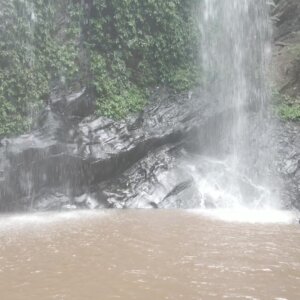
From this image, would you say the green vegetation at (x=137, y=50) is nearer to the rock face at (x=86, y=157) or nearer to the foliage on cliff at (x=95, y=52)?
the foliage on cliff at (x=95, y=52)

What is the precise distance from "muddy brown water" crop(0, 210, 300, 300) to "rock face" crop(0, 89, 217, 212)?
323 cm

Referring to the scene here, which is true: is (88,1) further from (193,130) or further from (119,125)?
(193,130)

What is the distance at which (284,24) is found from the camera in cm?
1783

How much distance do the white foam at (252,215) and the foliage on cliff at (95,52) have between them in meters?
5.01

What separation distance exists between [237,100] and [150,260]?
10.5 metres

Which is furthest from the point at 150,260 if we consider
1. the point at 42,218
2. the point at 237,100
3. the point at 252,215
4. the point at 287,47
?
the point at 287,47

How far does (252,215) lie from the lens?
1020cm

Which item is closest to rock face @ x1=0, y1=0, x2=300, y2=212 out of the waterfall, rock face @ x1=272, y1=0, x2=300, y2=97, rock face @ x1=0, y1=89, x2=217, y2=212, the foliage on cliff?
rock face @ x1=0, y1=89, x2=217, y2=212

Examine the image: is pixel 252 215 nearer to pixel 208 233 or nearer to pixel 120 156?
pixel 208 233

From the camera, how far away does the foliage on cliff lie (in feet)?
41.9

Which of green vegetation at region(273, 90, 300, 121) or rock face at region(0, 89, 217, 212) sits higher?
green vegetation at region(273, 90, 300, 121)

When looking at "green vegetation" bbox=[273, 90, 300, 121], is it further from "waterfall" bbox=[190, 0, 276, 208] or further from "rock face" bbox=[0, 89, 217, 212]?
"rock face" bbox=[0, 89, 217, 212]

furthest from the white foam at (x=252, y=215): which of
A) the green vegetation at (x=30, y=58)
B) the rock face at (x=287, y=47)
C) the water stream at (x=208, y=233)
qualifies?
the green vegetation at (x=30, y=58)

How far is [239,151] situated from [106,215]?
5.86m
